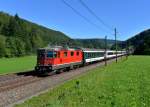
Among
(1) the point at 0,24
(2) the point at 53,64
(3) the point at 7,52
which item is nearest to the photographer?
(2) the point at 53,64

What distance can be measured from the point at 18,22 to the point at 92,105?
145 meters

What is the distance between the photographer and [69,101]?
51.4 feet

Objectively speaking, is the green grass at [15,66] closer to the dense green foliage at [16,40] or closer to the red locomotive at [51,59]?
the red locomotive at [51,59]

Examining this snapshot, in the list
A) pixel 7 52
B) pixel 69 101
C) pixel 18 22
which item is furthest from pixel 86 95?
pixel 18 22

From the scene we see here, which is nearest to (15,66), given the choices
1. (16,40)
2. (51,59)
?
(51,59)

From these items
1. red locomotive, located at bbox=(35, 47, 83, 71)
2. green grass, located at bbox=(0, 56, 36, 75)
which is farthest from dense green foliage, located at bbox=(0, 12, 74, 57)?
red locomotive, located at bbox=(35, 47, 83, 71)

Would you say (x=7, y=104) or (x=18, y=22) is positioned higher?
(x=18, y=22)

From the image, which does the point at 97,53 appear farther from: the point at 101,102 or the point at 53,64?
the point at 101,102

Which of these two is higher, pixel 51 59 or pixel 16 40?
pixel 16 40

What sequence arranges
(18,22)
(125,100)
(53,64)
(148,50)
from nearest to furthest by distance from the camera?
1. (125,100)
2. (53,64)
3. (18,22)
4. (148,50)

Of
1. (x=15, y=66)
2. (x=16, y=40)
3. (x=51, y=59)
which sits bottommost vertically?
(x=15, y=66)

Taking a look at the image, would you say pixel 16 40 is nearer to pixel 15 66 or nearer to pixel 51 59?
pixel 15 66

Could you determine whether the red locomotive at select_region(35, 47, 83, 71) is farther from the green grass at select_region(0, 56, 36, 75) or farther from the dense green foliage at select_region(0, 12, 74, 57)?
the dense green foliage at select_region(0, 12, 74, 57)

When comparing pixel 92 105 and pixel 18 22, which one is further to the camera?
pixel 18 22
